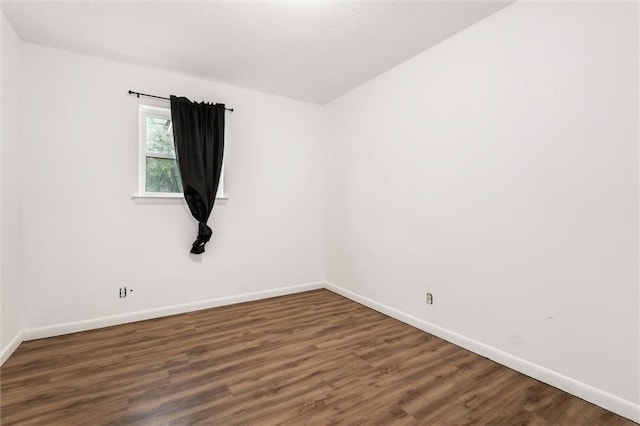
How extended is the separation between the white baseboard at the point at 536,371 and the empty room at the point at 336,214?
0.02 meters

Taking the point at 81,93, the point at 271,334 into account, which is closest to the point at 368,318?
the point at 271,334

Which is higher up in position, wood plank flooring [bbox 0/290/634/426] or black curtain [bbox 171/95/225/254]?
black curtain [bbox 171/95/225/254]

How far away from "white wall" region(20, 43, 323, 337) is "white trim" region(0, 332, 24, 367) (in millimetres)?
130

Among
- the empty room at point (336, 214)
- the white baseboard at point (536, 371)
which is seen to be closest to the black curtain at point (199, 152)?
the empty room at point (336, 214)

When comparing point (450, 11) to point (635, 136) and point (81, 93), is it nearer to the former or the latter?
point (635, 136)

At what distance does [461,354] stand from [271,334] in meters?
1.65

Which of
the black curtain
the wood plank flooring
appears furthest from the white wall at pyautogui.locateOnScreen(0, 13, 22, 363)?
the black curtain

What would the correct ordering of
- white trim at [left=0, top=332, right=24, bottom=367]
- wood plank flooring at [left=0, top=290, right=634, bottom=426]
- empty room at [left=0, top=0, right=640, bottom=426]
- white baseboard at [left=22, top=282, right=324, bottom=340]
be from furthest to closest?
1. white baseboard at [left=22, top=282, right=324, bottom=340]
2. white trim at [left=0, top=332, right=24, bottom=367]
3. empty room at [left=0, top=0, right=640, bottom=426]
4. wood plank flooring at [left=0, top=290, right=634, bottom=426]

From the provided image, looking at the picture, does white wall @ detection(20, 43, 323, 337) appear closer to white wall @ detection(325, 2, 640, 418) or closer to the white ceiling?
the white ceiling

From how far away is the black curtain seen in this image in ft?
10.5

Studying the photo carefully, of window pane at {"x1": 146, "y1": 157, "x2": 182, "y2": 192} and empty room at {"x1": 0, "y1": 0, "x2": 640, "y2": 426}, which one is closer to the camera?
empty room at {"x1": 0, "y1": 0, "x2": 640, "y2": 426}

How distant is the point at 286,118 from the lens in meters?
4.07

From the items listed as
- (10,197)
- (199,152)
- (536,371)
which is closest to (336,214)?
(199,152)

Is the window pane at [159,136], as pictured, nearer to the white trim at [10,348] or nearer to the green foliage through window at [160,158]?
the green foliage through window at [160,158]
